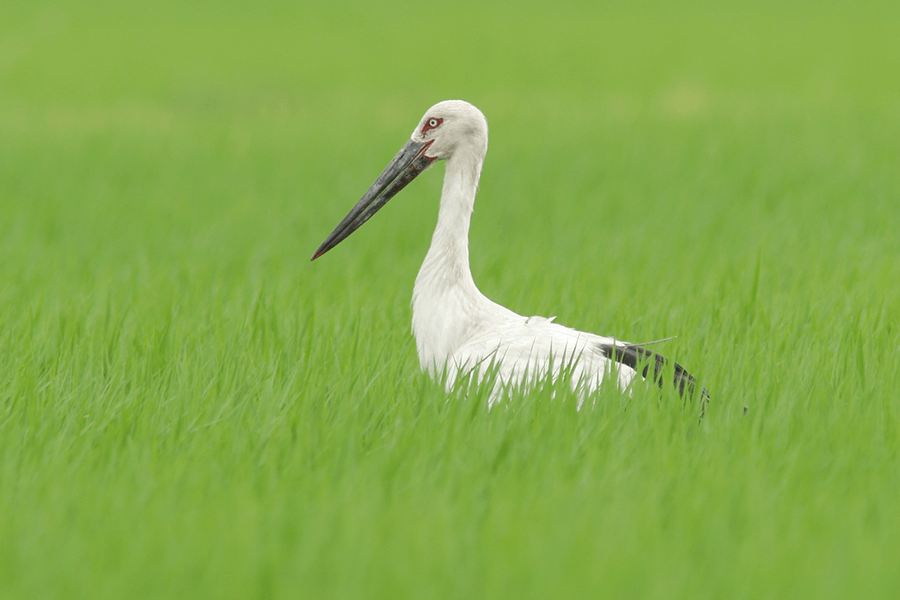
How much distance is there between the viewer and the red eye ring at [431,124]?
205 inches

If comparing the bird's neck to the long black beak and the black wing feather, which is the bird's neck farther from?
the black wing feather

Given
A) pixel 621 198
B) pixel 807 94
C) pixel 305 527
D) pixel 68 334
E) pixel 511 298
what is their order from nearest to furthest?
pixel 305 527 → pixel 68 334 → pixel 511 298 → pixel 621 198 → pixel 807 94

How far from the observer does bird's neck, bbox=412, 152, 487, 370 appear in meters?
4.92

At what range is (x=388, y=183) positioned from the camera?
542 centimetres

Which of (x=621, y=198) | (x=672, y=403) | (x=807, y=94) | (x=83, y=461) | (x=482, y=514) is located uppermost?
(x=807, y=94)

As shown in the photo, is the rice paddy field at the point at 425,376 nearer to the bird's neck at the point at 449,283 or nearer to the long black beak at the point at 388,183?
the bird's neck at the point at 449,283

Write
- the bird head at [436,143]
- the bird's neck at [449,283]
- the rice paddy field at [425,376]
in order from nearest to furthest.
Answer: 1. the rice paddy field at [425,376]
2. the bird's neck at [449,283]
3. the bird head at [436,143]

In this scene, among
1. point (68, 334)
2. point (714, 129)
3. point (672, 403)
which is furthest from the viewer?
point (714, 129)

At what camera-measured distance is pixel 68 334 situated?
5.27 metres

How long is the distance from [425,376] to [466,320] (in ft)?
1.80

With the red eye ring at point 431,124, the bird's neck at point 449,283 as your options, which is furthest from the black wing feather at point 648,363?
the red eye ring at point 431,124

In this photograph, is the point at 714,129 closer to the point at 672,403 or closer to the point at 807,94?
the point at 807,94

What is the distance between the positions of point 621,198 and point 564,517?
7.21 metres

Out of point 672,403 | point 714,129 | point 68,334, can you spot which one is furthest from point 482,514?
point 714,129
